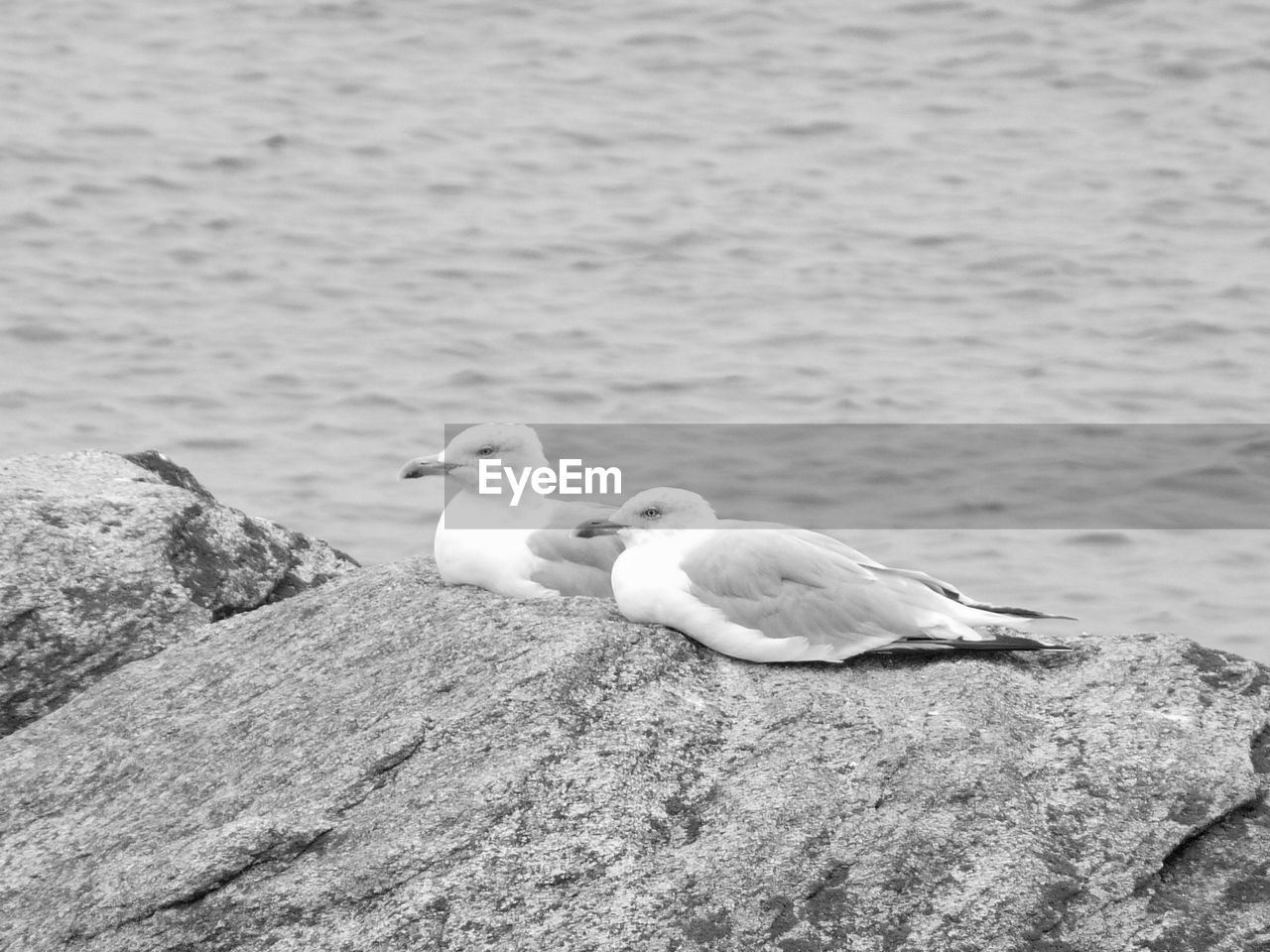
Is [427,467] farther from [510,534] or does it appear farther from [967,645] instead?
[967,645]

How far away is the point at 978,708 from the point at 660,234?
13296 millimetres

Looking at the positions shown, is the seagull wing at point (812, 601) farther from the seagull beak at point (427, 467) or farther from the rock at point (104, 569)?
the rock at point (104, 569)

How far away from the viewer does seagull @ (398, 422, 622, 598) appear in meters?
6.14

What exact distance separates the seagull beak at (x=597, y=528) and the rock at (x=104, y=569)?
4.67 ft

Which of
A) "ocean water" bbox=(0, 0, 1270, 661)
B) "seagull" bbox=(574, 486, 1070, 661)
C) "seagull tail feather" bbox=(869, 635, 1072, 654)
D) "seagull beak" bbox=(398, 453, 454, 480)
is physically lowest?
"ocean water" bbox=(0, 0, 1270, 661)

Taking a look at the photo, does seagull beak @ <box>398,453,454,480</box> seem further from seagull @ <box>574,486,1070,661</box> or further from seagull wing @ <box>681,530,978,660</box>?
seagull wing @ <box>681,530,978,660</box>

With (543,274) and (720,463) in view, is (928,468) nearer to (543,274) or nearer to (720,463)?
(720,463)

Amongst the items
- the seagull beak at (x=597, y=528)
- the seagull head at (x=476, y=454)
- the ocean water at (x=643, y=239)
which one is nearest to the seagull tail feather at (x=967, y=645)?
the seagull beak at (x=597, y=528)

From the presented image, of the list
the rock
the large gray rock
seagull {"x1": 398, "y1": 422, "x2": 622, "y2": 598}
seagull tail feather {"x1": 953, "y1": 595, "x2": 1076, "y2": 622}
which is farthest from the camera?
the rock

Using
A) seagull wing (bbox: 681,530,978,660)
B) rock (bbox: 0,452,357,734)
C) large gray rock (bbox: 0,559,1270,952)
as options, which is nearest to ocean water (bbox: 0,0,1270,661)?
rock (bbox: 0,452,357,734)

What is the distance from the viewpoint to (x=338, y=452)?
13.6 m

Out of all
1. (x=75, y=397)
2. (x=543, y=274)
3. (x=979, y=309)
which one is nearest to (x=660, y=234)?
(x=543, y=274)

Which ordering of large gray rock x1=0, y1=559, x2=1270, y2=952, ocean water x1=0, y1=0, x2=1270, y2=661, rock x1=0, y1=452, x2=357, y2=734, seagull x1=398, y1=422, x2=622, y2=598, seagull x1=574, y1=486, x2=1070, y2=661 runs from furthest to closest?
ocean water x1=0, y1=0, x2=1270, y2=661 < rock x1=0, y1=452, x2=357, y2=734 < seagull x1=398, y1=422, x2=622, y2=598 < seagull x1=574, y1=486, x2=1070, y2=661 < large gray rock x1=0, y1=559, x2=1270, y2=952

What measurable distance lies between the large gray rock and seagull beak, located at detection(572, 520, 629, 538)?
0.98ft
